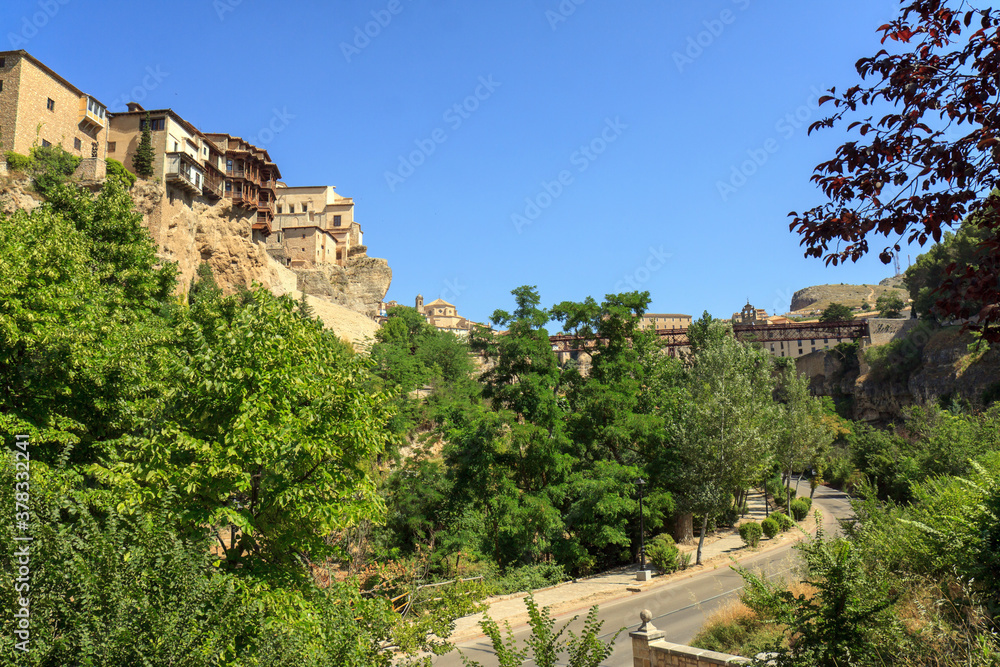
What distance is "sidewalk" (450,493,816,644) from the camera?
18.9 meters

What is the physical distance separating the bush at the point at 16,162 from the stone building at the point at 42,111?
4176mm

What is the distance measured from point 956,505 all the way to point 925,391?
61.6 m

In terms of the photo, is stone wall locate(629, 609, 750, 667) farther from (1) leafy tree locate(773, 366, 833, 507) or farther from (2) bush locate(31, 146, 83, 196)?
(2) bush locate(31, 146, 83, 196)

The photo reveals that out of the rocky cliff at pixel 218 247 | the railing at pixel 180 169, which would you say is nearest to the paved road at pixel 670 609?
the rocky cliff at pixel 218 247

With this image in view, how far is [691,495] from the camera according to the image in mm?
27828

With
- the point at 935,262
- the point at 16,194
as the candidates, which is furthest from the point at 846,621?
the point at 935,262

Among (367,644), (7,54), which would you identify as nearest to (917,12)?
(367,644)

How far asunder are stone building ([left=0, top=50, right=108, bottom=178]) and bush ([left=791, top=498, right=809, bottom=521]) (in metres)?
53.9

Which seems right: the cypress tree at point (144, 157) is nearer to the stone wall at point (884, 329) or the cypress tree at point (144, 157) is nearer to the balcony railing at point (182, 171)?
the balcony railing at point (182, 171)

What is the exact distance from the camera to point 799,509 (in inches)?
1471

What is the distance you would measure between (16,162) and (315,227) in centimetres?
4198

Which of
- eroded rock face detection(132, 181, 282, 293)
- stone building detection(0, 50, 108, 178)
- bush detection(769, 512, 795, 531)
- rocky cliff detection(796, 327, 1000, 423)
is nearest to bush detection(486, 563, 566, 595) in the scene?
bush detection(769, 512, 795, 531)

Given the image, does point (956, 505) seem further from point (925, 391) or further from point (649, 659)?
point (925, 391)

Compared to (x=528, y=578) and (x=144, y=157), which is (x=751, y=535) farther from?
(x=144, y=157)
